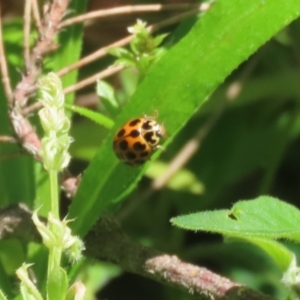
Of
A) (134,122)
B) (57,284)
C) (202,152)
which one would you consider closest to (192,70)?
(134,122)

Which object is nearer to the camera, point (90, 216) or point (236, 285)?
point (236, 285)

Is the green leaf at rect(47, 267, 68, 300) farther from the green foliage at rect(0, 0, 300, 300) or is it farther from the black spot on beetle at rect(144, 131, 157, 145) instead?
the black spot on beetle at rect(144, 131, 157, 145)

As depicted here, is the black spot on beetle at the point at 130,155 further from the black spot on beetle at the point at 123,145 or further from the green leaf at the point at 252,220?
the green leaf at the point at 252,220

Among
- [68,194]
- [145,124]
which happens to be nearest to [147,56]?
[145,124]

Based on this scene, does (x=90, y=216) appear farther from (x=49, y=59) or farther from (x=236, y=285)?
(x=49, y=59)

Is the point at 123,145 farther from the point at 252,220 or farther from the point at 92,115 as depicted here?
the point at 252,220

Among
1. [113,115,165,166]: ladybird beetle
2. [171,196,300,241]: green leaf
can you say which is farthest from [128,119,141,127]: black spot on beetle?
[171,196,300,241]: green leaf
